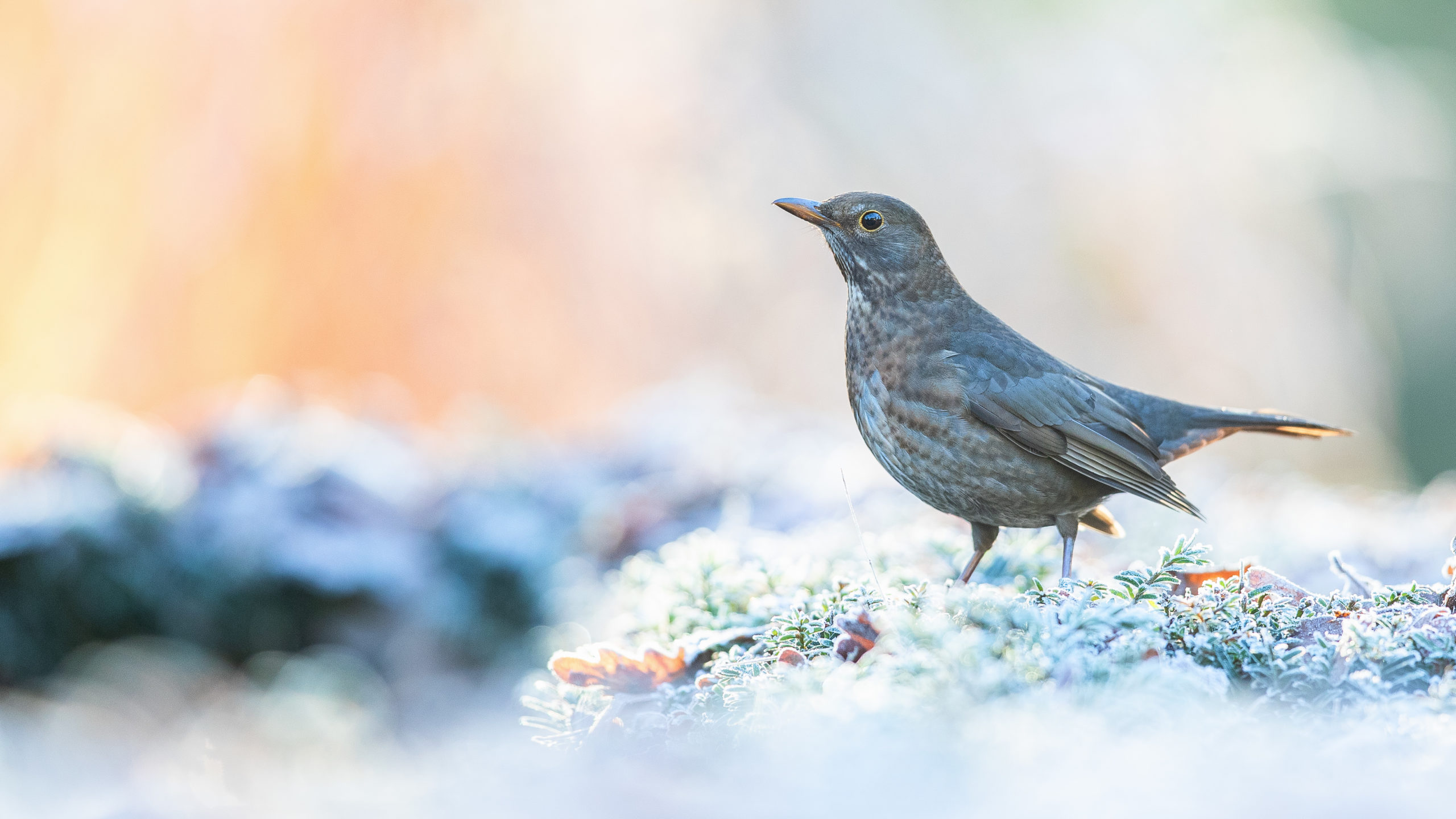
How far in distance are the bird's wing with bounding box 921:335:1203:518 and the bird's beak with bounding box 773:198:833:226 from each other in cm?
57

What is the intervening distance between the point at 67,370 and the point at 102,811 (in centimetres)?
485

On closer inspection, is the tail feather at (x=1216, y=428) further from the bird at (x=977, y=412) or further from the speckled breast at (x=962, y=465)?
the speckled breast at (x=962, y=465)

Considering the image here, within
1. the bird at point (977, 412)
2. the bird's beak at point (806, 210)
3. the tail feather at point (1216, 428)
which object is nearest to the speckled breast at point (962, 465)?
the bird at point (977, 412)

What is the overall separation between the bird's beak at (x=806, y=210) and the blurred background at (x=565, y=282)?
3.61 ft

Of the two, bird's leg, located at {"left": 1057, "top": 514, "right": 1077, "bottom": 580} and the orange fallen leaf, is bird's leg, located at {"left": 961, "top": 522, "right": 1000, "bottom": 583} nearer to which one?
bird's leg, located at {"left": 1057, "top": 514, "right": 1077, "bottom": 580}

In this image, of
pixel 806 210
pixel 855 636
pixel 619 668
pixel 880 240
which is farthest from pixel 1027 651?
pixel 806 210

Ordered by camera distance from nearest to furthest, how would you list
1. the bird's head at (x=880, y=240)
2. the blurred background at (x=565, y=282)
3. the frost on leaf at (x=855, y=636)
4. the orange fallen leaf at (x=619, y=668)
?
the frost on leaf at (x=855, y=636)
the orange fallen leaf at (x=619, y=668)
the bird's head at (x=880, y=240)
the blurred background at (x=565, y=282)

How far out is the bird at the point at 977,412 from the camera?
9.52ft

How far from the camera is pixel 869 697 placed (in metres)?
1.69

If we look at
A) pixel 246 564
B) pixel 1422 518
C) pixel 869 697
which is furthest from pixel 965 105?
pixel 869 697

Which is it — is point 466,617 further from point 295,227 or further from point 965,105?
point 965,105

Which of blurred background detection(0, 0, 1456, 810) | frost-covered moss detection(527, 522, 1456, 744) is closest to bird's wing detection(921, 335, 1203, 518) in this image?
frost-covered moss detection(527, 522, 1456, 744)

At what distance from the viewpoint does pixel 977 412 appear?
9.56 ft

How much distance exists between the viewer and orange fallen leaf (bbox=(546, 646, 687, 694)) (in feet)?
7.68
